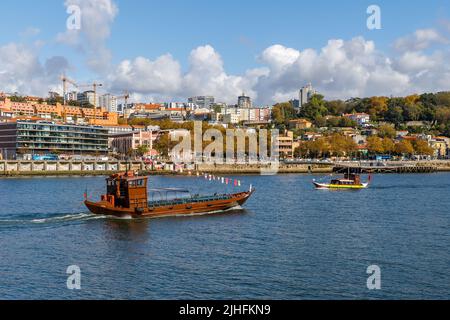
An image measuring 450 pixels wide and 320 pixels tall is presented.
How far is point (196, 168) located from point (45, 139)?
130 feet

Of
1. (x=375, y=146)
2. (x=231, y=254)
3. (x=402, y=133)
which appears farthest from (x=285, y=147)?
(x=231, y=254)

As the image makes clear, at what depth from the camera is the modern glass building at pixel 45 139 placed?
129m

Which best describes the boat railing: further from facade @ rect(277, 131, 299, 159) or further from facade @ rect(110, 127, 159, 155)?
facade @ rect(277, 131, 299, 159)

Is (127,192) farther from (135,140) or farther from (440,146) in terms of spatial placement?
(440,146)

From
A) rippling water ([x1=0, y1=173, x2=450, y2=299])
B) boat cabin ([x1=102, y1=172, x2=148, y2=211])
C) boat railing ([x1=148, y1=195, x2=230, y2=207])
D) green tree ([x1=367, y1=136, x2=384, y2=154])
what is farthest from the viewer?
green tree ([x1=367, y1=136, x2=384, y2=154])

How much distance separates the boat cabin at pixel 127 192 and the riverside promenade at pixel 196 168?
207ft

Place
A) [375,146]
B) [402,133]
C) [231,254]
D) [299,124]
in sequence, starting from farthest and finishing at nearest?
1. [299,124]
2. [402,133]
3. [375,146]
4. [231,254]

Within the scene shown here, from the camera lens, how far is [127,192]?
3975 centimetres

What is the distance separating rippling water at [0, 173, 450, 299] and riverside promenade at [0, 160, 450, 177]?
64127mm

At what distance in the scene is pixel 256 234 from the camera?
33938mm

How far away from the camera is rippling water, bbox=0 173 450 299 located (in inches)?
859

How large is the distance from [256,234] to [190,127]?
11607 centimetres

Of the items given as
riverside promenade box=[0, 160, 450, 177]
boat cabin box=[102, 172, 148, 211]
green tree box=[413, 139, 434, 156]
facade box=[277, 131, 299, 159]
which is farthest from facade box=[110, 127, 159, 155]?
boat cabin box=[102, 172, 148, 211]
